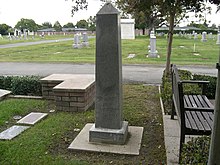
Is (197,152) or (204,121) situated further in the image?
(204,121)

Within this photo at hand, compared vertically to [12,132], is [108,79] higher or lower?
higher

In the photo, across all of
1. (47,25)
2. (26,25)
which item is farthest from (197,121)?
A: (47,25)

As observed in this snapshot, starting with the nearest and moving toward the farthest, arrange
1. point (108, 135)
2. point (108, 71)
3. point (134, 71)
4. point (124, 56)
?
1. point (108, 71)
2. point (108, 135)
3. point (134, 71)
4. point (124, 56)

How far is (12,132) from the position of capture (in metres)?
4.32

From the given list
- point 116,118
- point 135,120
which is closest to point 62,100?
point 135,120

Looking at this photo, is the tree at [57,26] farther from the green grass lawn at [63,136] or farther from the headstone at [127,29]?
the green grass lawn at [63,136]

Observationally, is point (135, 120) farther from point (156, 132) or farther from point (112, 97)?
point (112, 97)

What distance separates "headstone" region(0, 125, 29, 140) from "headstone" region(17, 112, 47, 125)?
0.22 meters

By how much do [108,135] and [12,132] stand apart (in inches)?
69.5

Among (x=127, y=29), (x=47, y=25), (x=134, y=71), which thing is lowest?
(x=134, y=71)

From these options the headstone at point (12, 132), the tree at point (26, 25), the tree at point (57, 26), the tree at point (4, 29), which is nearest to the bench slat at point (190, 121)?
the headstone at point (12, 132)

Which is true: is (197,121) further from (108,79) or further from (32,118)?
(32,118)

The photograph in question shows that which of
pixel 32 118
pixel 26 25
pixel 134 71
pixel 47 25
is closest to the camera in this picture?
pixel 32 118

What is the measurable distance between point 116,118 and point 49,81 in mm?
2907
